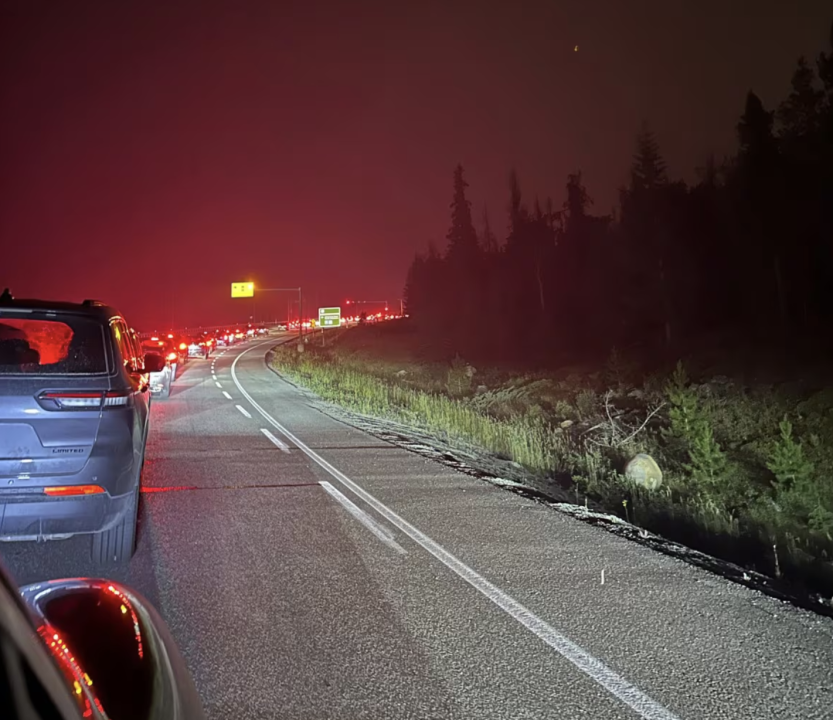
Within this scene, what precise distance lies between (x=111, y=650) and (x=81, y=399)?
3613mm

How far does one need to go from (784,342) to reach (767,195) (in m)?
11.4

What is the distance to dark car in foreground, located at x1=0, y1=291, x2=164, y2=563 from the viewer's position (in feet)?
16.2

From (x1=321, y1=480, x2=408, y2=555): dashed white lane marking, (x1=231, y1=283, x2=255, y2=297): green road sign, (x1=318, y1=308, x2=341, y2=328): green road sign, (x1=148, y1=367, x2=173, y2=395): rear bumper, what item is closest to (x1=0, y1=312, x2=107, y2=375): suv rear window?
(x1=321, y1=480, x2=408, y2=555): dashed white lane marking

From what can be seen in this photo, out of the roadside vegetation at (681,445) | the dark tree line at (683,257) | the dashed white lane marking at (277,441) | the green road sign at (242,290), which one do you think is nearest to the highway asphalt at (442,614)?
the roadside vegetation at (681,445)

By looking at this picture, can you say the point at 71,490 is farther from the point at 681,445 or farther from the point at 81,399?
the point at 681,445

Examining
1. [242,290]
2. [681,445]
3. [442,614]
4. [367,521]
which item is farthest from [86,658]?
[242,290]

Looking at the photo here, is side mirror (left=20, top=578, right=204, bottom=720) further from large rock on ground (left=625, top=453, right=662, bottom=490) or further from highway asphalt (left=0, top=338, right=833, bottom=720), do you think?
large rock on ground (left=625, top=453, right=662, bottom=490)

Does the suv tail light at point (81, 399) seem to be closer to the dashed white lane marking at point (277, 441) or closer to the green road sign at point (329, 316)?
the dashed white lane marking at point (277, 441)

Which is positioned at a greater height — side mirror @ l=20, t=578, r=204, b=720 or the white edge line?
side mirror @ l=20, t=578, r=204, b=720

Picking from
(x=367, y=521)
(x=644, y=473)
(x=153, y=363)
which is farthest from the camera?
(x=644, y=473)

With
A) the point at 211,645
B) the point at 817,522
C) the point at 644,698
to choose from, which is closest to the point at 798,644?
the point at 644,698

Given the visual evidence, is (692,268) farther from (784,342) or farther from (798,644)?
(798,644)

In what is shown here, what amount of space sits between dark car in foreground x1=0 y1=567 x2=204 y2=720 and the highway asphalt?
1.52 metres

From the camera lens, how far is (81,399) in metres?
5.13
